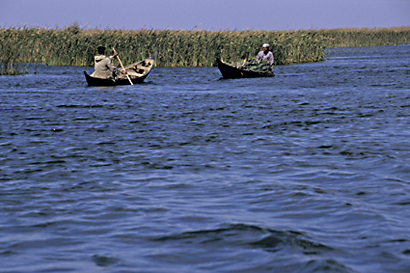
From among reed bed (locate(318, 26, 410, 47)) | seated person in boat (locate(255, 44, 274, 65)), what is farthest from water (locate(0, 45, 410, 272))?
reed bed (locate(318, 26, 410, 47))

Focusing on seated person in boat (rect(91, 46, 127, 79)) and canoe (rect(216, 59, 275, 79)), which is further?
canoe (rect(216, 59, 275, 79))

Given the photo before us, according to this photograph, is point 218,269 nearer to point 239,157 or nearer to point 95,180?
point 95,180

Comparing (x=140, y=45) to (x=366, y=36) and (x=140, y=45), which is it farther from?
(x=366, y=36)

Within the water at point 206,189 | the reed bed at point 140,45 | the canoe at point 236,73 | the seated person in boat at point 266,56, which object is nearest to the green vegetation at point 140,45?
the reed bed at point 140,45

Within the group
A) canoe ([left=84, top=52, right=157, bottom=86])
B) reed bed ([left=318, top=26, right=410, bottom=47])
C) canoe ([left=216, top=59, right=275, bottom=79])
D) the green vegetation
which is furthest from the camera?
reed bed ([left=318, top=26, right=410, bottom=47])

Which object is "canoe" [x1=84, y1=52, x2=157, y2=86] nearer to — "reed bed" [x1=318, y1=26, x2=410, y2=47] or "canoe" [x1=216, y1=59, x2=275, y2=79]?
"canoe" [x1=216, y1=59, x2=275, y2=79]

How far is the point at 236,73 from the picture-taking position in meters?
27.3

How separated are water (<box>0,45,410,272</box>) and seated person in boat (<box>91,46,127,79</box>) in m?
6.04

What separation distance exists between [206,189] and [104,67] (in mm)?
15893

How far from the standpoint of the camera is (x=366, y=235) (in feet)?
18.1

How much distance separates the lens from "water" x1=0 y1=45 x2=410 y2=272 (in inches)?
197

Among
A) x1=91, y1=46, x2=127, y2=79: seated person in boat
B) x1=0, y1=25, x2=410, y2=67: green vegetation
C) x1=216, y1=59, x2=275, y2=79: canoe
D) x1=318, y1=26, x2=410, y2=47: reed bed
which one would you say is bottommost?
x1=216, y1=59, x2=275, y2=79: canoe

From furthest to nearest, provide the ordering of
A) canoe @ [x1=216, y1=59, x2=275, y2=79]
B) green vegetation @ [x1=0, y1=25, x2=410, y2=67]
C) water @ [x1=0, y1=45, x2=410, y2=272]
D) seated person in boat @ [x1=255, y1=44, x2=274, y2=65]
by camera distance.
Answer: green vegetation @ [x1=0, y1=25, x2=410, y2=67] → seated person in boat @ [x1=255, y1=44, x2=274, y2=65] → canoe @ [x1=216, y1=59, x2=275, y2=79] → water @ [x1=0, y1=45, x2=410, y2=272]

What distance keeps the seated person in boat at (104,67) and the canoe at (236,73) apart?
527 cm
